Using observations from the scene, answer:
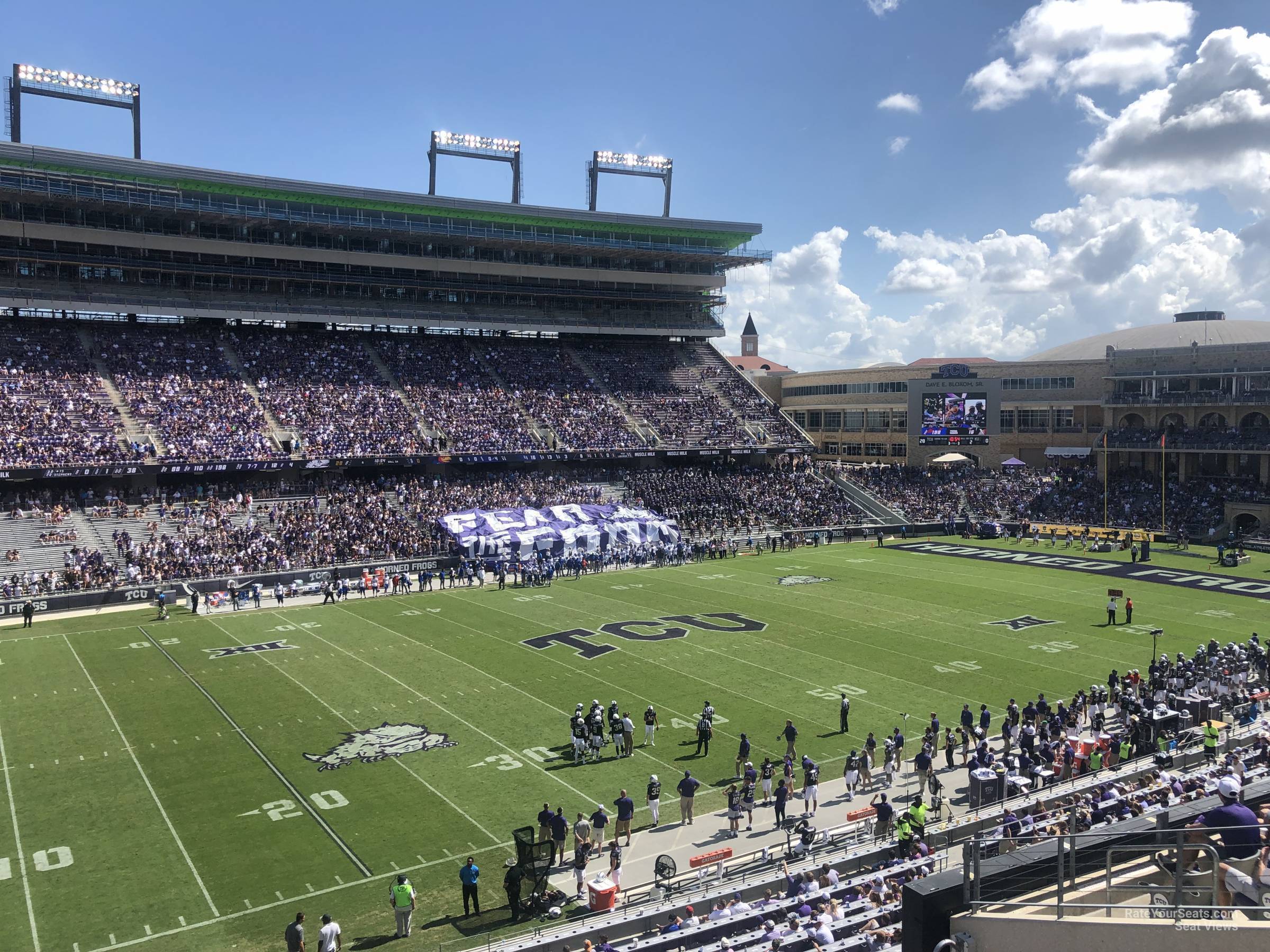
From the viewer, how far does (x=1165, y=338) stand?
278ft

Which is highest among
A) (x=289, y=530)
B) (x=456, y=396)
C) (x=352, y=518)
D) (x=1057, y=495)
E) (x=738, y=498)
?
(x=456, y=396)

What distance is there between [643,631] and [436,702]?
9735 mm

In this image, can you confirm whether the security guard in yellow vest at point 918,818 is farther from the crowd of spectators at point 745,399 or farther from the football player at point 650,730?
the crowd of spectators at point 745,399

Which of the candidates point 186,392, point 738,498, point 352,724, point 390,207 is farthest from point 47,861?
point 390,207

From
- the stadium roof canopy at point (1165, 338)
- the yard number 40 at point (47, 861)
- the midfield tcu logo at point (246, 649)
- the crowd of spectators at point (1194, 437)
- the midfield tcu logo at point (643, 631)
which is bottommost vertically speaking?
the yard number 40 at point (47, 861)

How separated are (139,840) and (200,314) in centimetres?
4818

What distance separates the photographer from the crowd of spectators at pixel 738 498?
57094 mm

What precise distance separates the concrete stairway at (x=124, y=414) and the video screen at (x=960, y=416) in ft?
160

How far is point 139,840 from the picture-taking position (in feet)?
57.0

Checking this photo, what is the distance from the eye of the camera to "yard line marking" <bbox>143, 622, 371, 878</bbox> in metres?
16.8

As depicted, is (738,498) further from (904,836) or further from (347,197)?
(904,836)

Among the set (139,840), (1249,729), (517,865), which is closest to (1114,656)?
(1249,729)

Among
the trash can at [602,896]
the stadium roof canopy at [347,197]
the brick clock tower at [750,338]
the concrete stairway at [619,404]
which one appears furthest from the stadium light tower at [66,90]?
the brick clock tower at [750,338]

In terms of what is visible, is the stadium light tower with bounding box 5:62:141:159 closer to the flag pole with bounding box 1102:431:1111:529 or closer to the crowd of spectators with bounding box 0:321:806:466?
the crowd of spectators with bounding box 0:321:806:466
